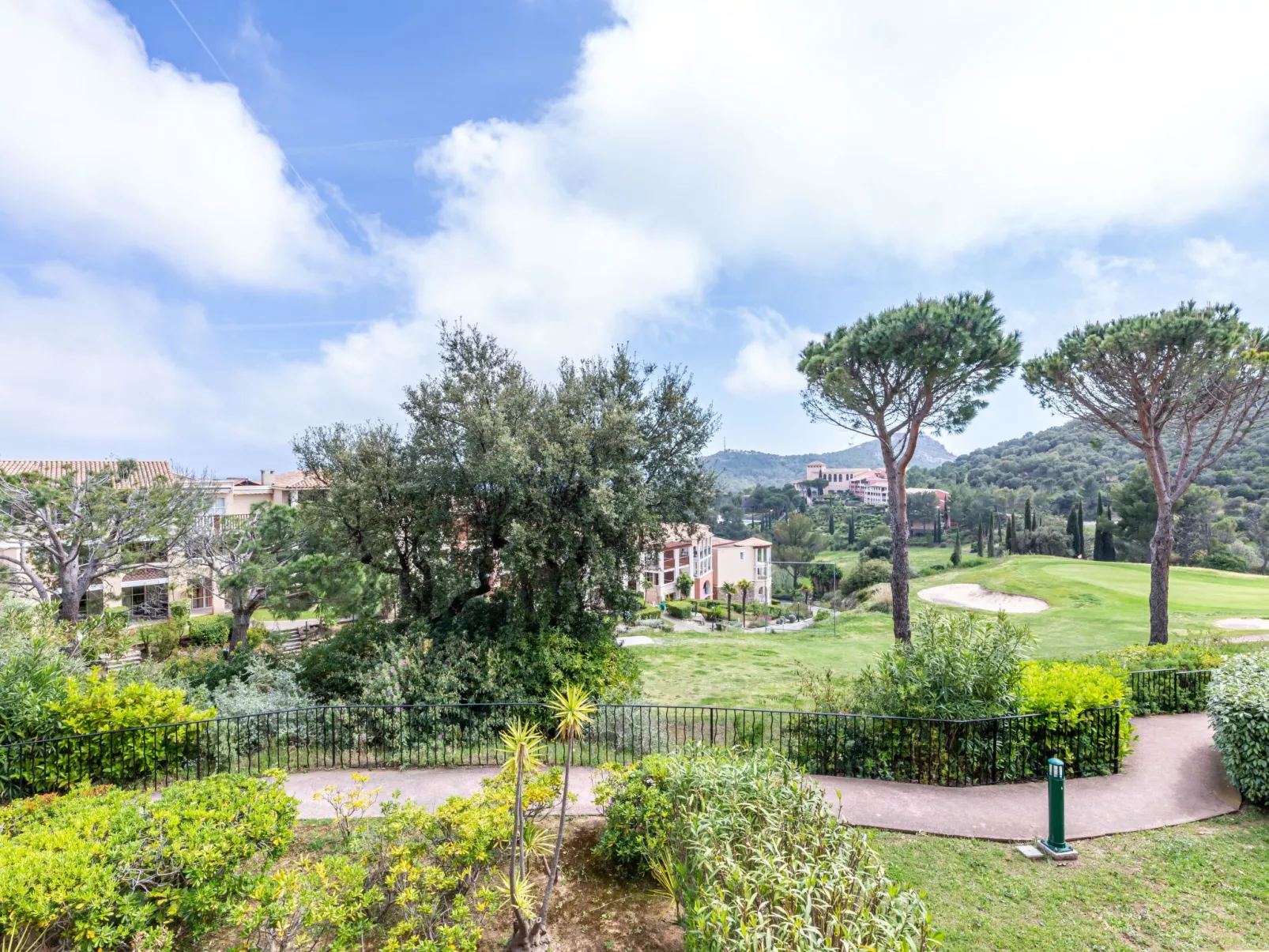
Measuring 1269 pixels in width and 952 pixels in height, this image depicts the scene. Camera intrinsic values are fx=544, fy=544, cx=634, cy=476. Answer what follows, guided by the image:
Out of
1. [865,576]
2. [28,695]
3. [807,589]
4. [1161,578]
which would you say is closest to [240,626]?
[28,695]

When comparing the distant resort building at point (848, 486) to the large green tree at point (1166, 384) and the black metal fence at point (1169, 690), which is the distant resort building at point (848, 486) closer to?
the large green tree at point (1166, 384)

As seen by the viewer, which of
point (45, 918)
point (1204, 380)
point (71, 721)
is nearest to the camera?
point (45, 918)

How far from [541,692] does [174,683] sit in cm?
716

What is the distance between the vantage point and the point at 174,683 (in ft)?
34.9

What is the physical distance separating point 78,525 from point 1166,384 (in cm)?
3053

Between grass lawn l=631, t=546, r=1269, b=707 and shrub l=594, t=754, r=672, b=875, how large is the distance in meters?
6.25

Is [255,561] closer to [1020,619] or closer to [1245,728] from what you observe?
[1245,728]

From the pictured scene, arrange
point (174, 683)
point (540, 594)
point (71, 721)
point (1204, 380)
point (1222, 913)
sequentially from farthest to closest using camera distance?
point (1204, 380) → point (540, 594) → point (174, 683) → point (71, 721) → point (1222, 913)

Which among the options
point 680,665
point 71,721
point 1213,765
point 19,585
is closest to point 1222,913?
point 1213,765

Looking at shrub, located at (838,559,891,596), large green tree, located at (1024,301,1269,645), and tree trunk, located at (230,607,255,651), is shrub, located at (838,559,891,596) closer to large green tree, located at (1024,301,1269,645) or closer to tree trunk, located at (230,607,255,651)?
large green tree, located at (1024,301,1269,645)

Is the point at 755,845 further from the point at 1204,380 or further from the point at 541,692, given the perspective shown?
the point at 1204,380

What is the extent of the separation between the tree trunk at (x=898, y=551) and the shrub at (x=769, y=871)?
1233cm

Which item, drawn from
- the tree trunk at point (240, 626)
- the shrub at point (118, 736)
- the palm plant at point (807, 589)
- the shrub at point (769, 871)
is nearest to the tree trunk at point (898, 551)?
the shrub at point (769, 871)

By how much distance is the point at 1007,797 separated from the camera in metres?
6.54
